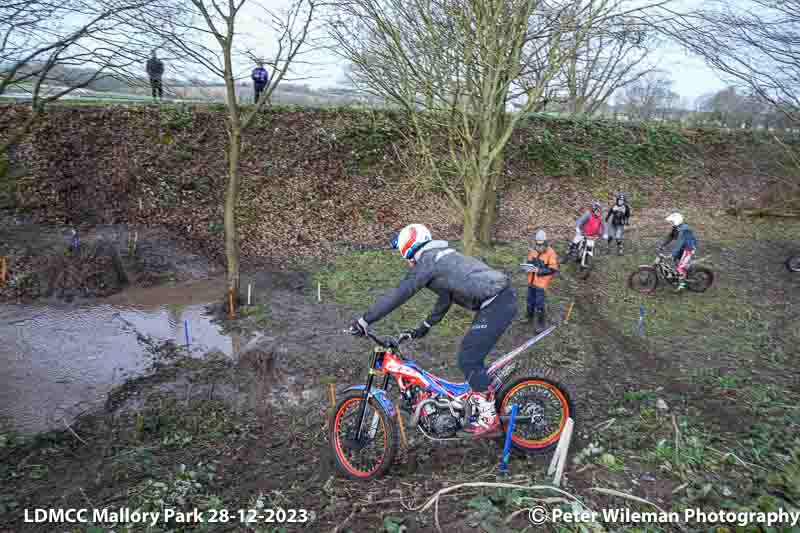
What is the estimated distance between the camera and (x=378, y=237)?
1512cm

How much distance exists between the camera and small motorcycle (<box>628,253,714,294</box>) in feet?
34.1

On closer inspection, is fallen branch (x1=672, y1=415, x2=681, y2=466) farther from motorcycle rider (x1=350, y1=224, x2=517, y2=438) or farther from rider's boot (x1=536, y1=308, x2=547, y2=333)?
rider's boot (x1=536, y1=308, x2=547, y2=333)

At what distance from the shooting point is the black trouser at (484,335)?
425 centimetres

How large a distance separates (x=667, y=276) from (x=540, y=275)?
4116 mm

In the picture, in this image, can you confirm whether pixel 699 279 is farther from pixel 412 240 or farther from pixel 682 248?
pixel 412 240

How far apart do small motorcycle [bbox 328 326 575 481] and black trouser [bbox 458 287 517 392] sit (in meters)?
0.13

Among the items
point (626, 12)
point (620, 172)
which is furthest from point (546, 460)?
point (620, 172)

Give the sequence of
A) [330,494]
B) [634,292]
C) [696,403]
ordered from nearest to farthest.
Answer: [330,494] < [696,403] < [634,292]

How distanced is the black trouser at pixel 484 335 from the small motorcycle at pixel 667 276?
7.58 meters

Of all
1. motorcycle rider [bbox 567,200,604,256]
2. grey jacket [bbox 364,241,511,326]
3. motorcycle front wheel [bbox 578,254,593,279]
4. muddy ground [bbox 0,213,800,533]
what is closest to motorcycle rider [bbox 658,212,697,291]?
muddy ground [bbox 0,213,800,533]

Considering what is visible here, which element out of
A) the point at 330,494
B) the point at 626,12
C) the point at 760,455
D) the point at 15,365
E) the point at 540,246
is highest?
the point at 626,12

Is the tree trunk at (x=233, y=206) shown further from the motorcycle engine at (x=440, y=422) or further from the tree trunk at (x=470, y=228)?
the motorcycle engine at (x=440, y=422)

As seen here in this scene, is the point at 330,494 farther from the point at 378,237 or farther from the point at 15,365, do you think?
the point at 378,237

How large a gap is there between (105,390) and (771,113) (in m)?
11.8
